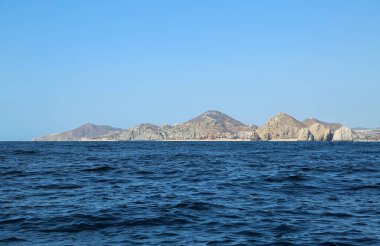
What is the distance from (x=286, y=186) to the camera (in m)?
27.2

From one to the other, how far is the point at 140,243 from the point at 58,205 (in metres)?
8.19

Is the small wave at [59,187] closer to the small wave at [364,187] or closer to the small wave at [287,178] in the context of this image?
the small wave at [287,178]

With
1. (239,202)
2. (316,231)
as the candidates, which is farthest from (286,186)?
(316,231)

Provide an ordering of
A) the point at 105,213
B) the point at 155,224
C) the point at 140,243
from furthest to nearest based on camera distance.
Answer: the point at 105,213, the point at 155,224, the point at 140,243

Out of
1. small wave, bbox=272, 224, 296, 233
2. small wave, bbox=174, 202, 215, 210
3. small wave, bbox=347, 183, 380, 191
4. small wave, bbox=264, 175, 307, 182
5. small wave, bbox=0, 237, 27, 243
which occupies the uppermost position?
small wave, bbox=264, 175, 307, 182

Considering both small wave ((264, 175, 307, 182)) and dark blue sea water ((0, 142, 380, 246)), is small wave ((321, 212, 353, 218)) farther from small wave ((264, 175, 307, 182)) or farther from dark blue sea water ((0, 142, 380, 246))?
small wave ((264, 175, 307, 182))

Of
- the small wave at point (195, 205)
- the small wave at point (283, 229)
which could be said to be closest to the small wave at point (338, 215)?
the small wave at point (283, 229)

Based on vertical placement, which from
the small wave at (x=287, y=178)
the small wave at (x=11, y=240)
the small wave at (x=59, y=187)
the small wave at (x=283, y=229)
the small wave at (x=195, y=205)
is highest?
the small wave at (x=59, y=187)

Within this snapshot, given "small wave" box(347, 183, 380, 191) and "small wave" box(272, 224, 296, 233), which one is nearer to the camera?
"small wave" box(272, 224, 296, 233)

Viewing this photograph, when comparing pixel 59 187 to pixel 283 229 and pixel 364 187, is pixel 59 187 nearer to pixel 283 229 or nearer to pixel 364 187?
pixel 283 229

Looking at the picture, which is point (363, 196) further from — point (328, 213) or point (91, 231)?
point (91, 231)

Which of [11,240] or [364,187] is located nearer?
[11,240]

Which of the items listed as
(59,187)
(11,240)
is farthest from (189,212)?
(59,187)

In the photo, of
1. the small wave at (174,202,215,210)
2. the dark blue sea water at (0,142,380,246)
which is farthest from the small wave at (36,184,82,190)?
the small wave at (174,202,215,210)
